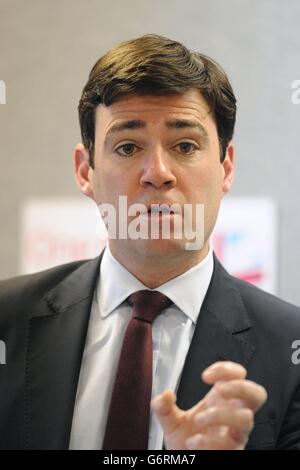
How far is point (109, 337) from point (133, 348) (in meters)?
0.04

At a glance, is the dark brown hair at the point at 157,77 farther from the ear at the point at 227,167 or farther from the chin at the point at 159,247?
the chin at the point at 159,247

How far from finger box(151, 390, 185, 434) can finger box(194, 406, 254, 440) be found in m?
0.03

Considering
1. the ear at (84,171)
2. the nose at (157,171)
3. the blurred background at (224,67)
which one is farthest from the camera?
the blurred background at (224,67)

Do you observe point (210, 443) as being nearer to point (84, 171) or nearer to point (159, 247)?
point (159, 247)

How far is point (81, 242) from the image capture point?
0.99 m

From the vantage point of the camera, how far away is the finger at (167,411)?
57 cm

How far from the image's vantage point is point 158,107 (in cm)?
67

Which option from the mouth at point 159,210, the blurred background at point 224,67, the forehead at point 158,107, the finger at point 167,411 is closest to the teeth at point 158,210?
the mouth at point 159,210

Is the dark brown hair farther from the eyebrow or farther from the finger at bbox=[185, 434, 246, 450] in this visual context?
the finger at bbox=[185, 434, 246, 450]

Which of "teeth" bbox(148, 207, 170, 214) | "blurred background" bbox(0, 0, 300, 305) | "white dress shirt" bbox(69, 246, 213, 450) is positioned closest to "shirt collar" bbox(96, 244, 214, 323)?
"white dress shirt" bbox(69, 246, 213, 450)

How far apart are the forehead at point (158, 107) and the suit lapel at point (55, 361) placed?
22 cm
